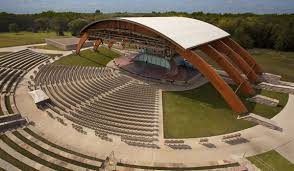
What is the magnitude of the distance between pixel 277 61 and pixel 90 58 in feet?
174

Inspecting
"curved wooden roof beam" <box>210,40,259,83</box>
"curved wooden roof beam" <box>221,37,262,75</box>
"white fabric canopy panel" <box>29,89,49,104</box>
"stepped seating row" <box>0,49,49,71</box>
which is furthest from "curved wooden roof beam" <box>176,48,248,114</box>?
"stepped seating row" <box>0,49,49,71</box>

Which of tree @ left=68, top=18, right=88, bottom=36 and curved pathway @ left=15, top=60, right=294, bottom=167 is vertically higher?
tree @ left=68, top=18, right=88, bottom=36

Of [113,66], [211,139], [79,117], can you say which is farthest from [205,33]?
[79,117]

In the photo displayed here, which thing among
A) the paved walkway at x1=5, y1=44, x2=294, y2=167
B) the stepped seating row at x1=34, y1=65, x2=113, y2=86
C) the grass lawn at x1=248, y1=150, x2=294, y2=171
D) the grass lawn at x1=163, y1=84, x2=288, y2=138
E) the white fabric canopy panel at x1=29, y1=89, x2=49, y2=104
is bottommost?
the grass lawn at x1=248, y1=150, x2=294, y2=171

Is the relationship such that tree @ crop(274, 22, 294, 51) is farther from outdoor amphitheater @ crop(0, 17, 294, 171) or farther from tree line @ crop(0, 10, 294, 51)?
outdoor amphitheater @ crop(0, 17, 294, 171)

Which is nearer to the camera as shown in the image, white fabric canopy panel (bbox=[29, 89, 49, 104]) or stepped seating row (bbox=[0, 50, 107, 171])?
stepped seating row (bbox=[0, 50, 107, 171])

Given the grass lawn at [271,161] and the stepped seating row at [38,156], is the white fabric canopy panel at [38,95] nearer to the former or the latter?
the stepped seating row at [38,156]

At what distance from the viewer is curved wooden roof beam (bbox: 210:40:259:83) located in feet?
156

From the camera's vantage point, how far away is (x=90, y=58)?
6412 cm

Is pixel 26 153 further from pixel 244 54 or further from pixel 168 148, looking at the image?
pixel 244 54

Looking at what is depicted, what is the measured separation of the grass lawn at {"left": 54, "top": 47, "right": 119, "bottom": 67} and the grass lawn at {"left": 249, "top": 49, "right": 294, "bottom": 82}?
41.1m

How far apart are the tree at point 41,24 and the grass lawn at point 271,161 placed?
112 metres

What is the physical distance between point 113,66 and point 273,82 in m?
35.8

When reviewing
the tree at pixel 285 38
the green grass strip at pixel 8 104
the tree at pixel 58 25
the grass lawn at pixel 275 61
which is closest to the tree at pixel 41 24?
the tree at pixel 58 25
